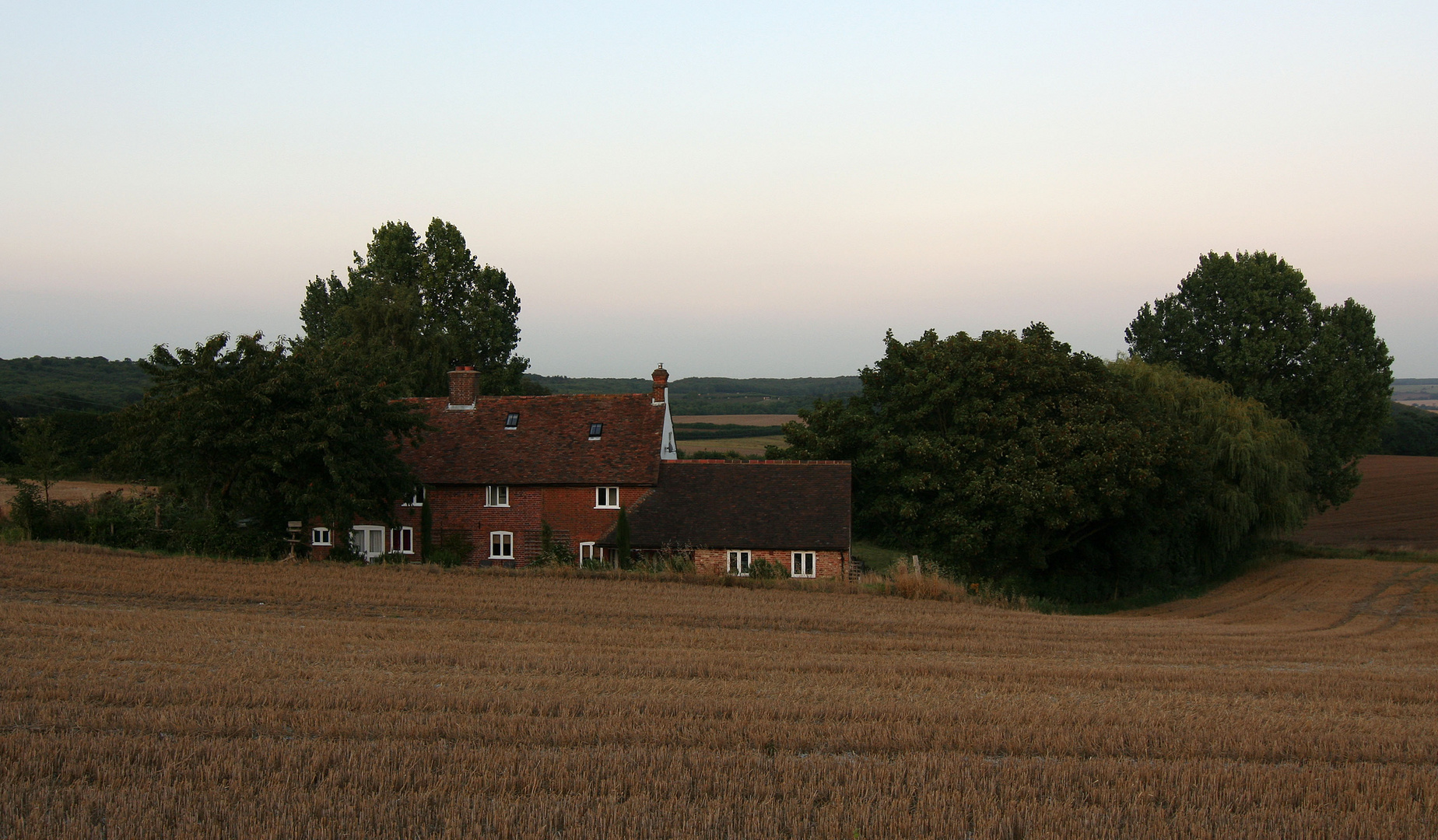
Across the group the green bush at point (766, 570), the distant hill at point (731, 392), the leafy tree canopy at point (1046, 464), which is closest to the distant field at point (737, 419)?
the distant hill at point (731, 392)

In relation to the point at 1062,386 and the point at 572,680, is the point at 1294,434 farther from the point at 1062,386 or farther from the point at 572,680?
the point at 572,680

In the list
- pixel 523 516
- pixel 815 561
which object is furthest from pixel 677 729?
pixel 523 516

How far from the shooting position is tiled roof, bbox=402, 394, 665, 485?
1312 inches

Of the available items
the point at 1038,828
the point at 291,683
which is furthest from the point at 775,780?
the point at 291,683

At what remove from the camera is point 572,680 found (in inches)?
449

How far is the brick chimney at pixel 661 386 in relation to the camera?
3556 cm

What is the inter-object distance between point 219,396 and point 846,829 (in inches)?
961

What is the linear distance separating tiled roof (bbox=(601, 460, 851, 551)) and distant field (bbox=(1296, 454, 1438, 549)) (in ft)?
100

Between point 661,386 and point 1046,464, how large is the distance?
13332mm

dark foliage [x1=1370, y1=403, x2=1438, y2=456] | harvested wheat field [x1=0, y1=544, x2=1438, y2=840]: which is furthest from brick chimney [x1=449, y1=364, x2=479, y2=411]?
dark foliage [x1=1370, y1=403, x2=1438, y2=456]

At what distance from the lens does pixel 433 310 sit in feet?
194

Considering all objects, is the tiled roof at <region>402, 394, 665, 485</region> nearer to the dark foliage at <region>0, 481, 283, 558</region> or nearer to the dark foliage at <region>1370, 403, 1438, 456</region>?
the dark foliage at <region>0, 481, 283, 558</region>

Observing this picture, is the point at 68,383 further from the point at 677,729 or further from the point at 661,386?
the point at 677,729

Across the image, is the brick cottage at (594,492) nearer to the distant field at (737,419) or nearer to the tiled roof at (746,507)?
the tiled roof at (746,507)
